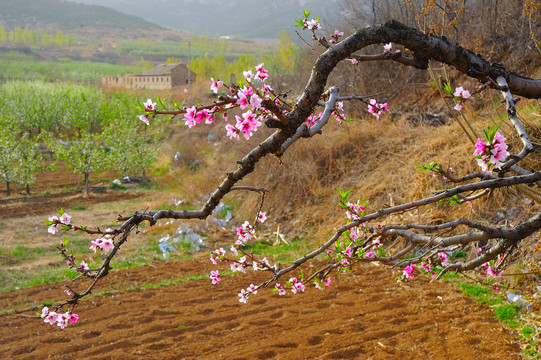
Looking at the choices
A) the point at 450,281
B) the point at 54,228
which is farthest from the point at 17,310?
the point at 450,281

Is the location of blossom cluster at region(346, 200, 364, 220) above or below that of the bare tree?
below

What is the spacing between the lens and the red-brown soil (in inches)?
145

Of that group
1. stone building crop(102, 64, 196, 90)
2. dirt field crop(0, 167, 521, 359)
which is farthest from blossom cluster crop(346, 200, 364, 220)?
stone building crop(102, 64, 196, 90)

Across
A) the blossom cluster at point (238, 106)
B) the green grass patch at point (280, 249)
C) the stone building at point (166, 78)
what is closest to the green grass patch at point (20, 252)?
the green grass patch at point (280, 249)

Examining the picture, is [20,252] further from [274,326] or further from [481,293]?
[481,293]

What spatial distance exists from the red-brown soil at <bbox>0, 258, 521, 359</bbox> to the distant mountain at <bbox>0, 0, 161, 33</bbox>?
465ft

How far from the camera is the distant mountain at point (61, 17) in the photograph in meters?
131

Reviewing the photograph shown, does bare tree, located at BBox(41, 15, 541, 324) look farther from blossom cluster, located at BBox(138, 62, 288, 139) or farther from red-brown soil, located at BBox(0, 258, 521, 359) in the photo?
red-brown soil, located at BBox(0, 258, 521, 359)

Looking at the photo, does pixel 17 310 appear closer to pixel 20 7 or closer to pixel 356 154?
pixel 356 154

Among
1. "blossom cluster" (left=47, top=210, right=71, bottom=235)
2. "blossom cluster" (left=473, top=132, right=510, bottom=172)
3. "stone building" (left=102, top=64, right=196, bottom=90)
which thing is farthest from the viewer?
"stone building" (left=102, top=64, right=196, bottom=90)

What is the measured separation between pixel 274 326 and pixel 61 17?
15826cm

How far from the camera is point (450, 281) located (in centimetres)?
516

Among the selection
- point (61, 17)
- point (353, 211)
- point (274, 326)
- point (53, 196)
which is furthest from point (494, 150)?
point (61, 17)

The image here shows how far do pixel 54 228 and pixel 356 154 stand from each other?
713 cm
